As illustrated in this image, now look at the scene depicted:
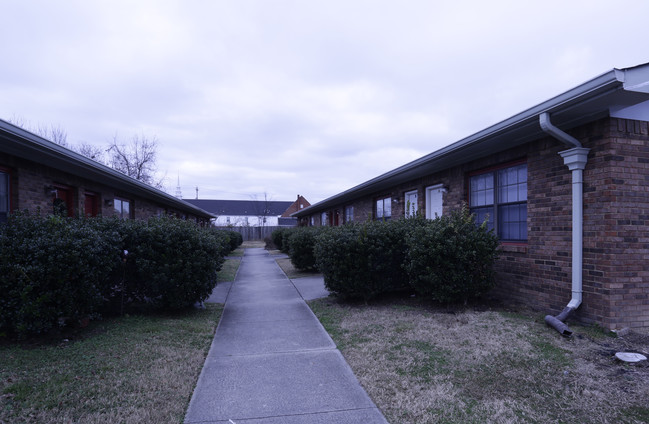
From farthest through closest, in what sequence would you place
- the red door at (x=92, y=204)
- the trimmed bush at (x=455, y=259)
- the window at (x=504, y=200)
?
the red door at (x=92, y=204)
the window at (x=504, y=200)
the trimmed bush at (x=455, y=259)

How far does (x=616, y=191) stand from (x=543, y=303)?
6.25 feet

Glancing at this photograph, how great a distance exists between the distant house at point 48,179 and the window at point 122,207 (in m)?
0.61

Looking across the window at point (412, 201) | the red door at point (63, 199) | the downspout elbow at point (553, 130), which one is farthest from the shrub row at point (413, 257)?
the red door at point (63, 199)

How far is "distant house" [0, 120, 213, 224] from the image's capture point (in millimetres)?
5746

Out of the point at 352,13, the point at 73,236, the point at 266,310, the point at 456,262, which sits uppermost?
the point at 352,13

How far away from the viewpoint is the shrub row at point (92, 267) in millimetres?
4246

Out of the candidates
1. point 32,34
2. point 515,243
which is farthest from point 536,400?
point 32,34

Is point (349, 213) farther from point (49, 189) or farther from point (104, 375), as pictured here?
point (104, 375)

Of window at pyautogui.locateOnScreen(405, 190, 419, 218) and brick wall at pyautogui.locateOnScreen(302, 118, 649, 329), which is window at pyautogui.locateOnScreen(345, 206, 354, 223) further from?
brick wall at pyautogui.locateOnScreen(302, 118, 649, 329)

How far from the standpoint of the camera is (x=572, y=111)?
4.66 meters

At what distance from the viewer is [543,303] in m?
5.65

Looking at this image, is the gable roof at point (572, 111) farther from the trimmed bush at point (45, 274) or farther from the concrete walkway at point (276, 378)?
the trimmed bush at point (45, 274)

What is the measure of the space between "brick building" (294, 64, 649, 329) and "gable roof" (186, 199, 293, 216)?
57379 mm

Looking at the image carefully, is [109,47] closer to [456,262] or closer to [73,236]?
[73,236]
